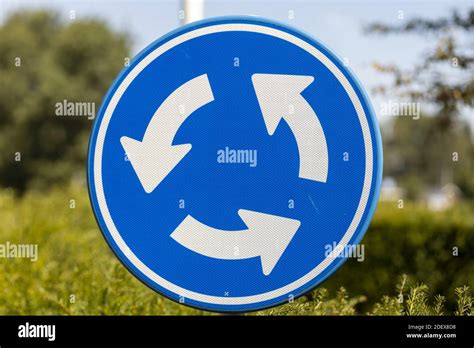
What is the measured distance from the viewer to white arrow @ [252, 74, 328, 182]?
2.75m

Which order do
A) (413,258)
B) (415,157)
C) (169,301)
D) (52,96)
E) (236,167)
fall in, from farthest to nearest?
(415,157), (52,96), (413,258), (169,301), (236,167)

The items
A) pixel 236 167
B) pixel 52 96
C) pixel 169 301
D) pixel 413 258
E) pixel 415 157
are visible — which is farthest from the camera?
pixel 415 157

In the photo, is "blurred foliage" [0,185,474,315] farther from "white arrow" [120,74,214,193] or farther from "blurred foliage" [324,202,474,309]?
"white arrow" [120,74,214,193]

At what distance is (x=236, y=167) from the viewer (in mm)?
2723

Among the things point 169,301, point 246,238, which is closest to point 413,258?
point 169,301

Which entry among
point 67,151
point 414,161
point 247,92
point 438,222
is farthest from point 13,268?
point 414,161

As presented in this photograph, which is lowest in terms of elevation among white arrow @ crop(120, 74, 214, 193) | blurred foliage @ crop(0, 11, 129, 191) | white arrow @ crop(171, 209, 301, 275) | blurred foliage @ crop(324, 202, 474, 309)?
blurred foliage @ crop(324, 202, 474, 309)

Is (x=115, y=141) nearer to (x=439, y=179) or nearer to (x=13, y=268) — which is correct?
(x=13, y=268)

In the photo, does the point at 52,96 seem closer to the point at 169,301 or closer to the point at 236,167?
the point at 169,301

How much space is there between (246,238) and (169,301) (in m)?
1.45

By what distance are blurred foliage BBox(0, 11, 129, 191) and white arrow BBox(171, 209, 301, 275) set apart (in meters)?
27.2

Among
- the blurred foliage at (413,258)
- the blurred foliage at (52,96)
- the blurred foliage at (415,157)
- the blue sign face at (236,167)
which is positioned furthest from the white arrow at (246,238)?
the blurred foliage at (415,157)

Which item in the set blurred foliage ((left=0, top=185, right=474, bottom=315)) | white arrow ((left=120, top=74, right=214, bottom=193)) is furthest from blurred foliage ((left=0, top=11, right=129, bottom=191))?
white arrow ((left=120, top=74, right=214, bottom=193))

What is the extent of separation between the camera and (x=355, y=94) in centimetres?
275
